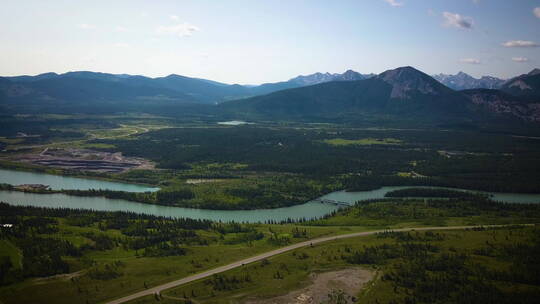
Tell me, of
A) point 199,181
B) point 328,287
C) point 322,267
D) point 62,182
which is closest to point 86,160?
point 62,182

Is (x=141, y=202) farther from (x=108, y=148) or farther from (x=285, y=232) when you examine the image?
(x=108, y=148)

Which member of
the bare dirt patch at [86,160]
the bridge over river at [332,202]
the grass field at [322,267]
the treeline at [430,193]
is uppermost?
the bare dirt patch at [86,160]

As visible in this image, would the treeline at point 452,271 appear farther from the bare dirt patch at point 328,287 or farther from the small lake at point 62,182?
the small lake at point 62,182

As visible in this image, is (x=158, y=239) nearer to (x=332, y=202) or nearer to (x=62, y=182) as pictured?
(x=332, y=202)

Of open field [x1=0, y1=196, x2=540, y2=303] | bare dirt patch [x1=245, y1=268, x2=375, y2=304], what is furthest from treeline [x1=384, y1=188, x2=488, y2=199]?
bare dirt patch [x1=245, y1=268, x2=375, y2=304]

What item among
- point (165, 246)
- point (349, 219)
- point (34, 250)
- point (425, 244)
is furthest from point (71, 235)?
point (425, 244)

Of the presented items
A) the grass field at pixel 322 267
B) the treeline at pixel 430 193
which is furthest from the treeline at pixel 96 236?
the treeline at pixel 430 193
